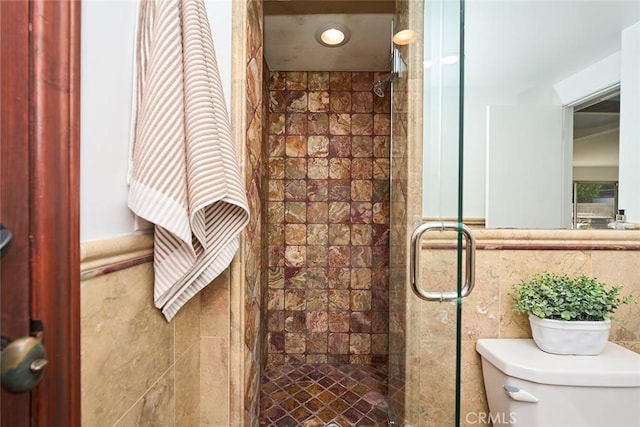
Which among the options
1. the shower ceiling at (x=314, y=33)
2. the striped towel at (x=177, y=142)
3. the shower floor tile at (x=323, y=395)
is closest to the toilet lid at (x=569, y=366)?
the shower floor tile at (x=323, y=395)

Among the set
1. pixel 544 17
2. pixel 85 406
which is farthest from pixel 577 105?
pixel 85 406

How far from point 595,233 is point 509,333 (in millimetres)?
488

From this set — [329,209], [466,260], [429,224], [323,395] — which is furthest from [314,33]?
[323,395]

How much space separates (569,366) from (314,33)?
188 centimetres

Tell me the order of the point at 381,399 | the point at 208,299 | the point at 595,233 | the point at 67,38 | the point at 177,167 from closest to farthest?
the point at 67,38
the point at 177,167
the point at 208,299
the point at 595,233
the point at 381,399

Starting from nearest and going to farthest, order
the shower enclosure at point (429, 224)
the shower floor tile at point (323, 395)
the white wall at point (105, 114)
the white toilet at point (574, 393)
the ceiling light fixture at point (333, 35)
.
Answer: the white wall at point (105, 114) → the shower enclosure at point (429, 224) → the white toilet at point (574, 393) → the shower floor tile at point (323, 395) → the ceiling light fixture at point (333, 35)

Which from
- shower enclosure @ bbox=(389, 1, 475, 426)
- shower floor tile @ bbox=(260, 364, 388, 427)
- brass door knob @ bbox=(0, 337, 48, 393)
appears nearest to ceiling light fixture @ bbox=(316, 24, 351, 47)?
shower enclosure @ bbox=(389, 1, 475, 426)

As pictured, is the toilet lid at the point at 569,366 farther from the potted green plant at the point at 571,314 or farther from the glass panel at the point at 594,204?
the glass panel at the point at 594,204

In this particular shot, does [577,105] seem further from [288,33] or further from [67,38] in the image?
[67,38]

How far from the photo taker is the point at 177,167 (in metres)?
0.61

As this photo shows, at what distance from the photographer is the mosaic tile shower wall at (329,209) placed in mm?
2154

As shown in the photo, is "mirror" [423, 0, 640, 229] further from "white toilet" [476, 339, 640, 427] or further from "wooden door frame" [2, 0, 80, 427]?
"wooden door frame" [2, 0, 80, 427]

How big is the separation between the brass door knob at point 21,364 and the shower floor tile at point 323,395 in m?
1.37

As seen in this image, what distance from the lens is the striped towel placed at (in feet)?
1.94
